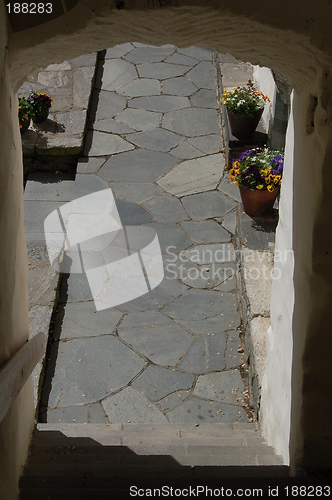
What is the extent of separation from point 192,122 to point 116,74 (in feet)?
5.07

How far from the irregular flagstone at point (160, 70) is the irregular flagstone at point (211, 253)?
11.0 feet

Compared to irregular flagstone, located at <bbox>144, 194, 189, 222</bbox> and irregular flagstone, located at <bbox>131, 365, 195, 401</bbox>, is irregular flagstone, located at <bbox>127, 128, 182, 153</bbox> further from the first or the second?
irregular flagstone, located at <bbox>131, 365, 195, 401</bbox>

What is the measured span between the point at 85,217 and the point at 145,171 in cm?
102

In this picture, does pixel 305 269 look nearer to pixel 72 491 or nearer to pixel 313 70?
pixel 313 70

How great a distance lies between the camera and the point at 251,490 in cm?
322

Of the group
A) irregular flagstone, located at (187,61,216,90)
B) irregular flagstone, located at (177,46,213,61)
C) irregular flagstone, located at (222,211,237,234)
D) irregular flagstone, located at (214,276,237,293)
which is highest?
irregular flagstone, located at (177,46,213,61)

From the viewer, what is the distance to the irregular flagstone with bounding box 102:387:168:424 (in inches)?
186

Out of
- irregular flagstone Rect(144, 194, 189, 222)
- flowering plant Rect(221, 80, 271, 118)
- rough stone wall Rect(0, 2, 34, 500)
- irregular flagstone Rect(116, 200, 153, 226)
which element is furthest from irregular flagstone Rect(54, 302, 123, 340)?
flowering plant Rect(221, 80, 271, 118)

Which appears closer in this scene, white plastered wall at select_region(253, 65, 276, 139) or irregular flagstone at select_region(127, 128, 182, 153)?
white plastered wall at select_region(253, 65, 276, 139)

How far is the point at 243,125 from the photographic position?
273 inches

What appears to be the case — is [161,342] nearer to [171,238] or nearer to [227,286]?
[227,286]

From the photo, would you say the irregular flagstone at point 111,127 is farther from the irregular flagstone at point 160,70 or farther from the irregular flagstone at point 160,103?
the irregular flagstone at point 160,70

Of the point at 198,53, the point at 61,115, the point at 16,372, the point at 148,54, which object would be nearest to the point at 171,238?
the point at 61,115

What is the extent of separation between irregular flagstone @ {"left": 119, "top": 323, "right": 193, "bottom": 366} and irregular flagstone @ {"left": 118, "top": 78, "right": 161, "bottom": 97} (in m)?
3.95
